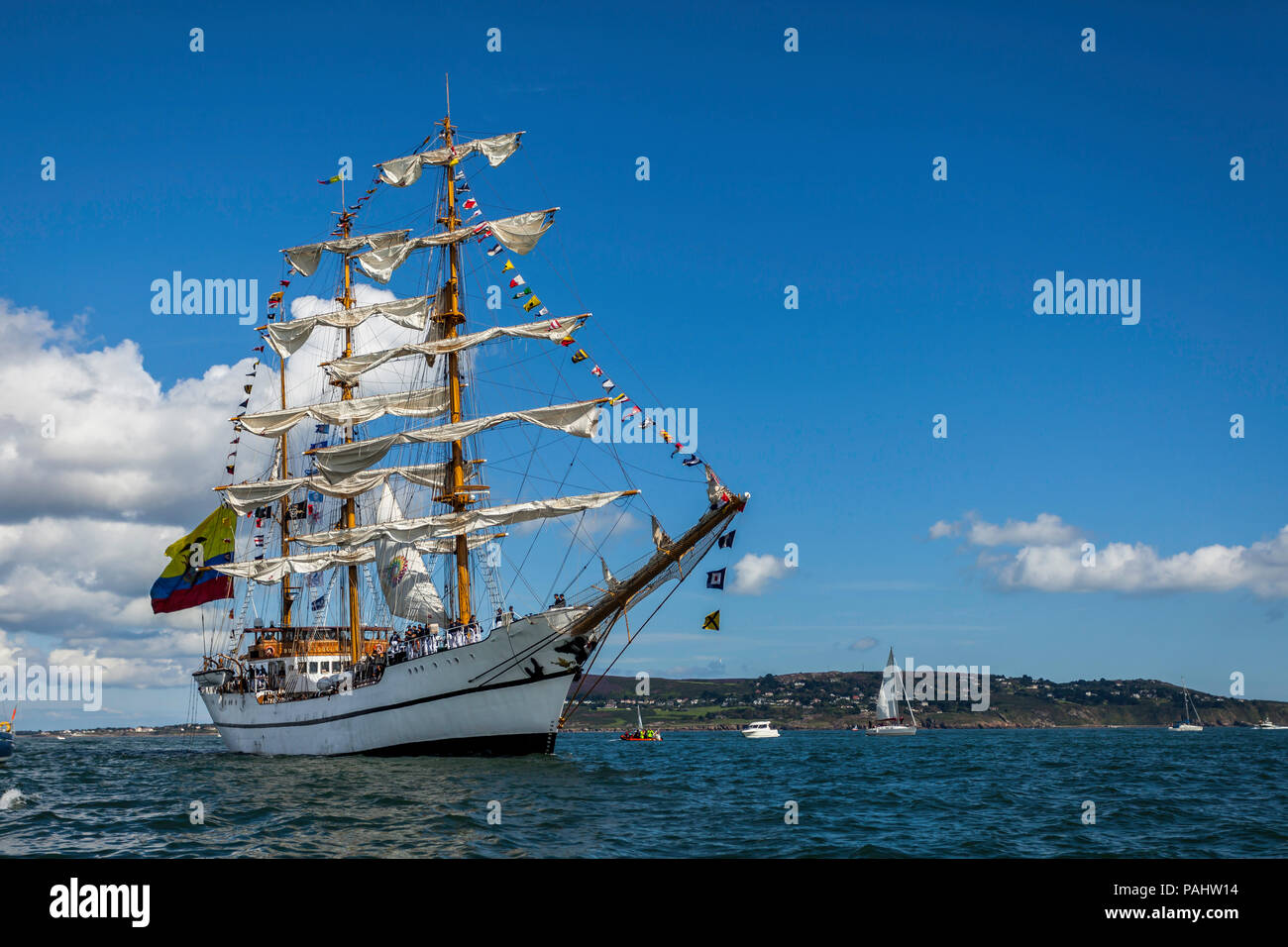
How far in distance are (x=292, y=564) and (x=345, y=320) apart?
18596 millimetres

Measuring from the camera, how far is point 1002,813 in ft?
112

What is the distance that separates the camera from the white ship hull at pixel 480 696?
5416cm

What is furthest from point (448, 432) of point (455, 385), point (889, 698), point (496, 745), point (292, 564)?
point (889, 698)

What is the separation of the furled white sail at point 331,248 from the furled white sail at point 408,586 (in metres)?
22.7

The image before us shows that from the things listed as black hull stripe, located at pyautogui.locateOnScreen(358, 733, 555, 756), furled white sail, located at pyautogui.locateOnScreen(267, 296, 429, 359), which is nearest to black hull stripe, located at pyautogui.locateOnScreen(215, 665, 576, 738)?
black hull stripe, located at pyautogui.locateOnScreen(358, 733, 555, 756)

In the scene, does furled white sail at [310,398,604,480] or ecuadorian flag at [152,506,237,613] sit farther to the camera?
ecuadorian flag at [152,506,237,613]

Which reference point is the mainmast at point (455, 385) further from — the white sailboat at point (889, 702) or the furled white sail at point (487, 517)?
the white sailboat at point (889, 702)

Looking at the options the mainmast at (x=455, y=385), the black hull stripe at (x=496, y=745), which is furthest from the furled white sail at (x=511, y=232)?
the black hull stripe at (x=496, y=745)

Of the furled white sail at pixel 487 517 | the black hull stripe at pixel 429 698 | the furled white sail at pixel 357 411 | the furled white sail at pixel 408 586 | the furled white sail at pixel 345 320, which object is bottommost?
the black hull stripe at pixel 429 698

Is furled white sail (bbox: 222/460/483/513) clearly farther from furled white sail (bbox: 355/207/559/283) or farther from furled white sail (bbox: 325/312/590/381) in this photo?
furled white sail (bbox: 355/207/559/283)

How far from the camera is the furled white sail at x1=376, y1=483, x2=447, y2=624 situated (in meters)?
64.6

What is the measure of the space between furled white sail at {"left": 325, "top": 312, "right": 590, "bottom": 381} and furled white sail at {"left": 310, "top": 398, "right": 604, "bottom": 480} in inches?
178
